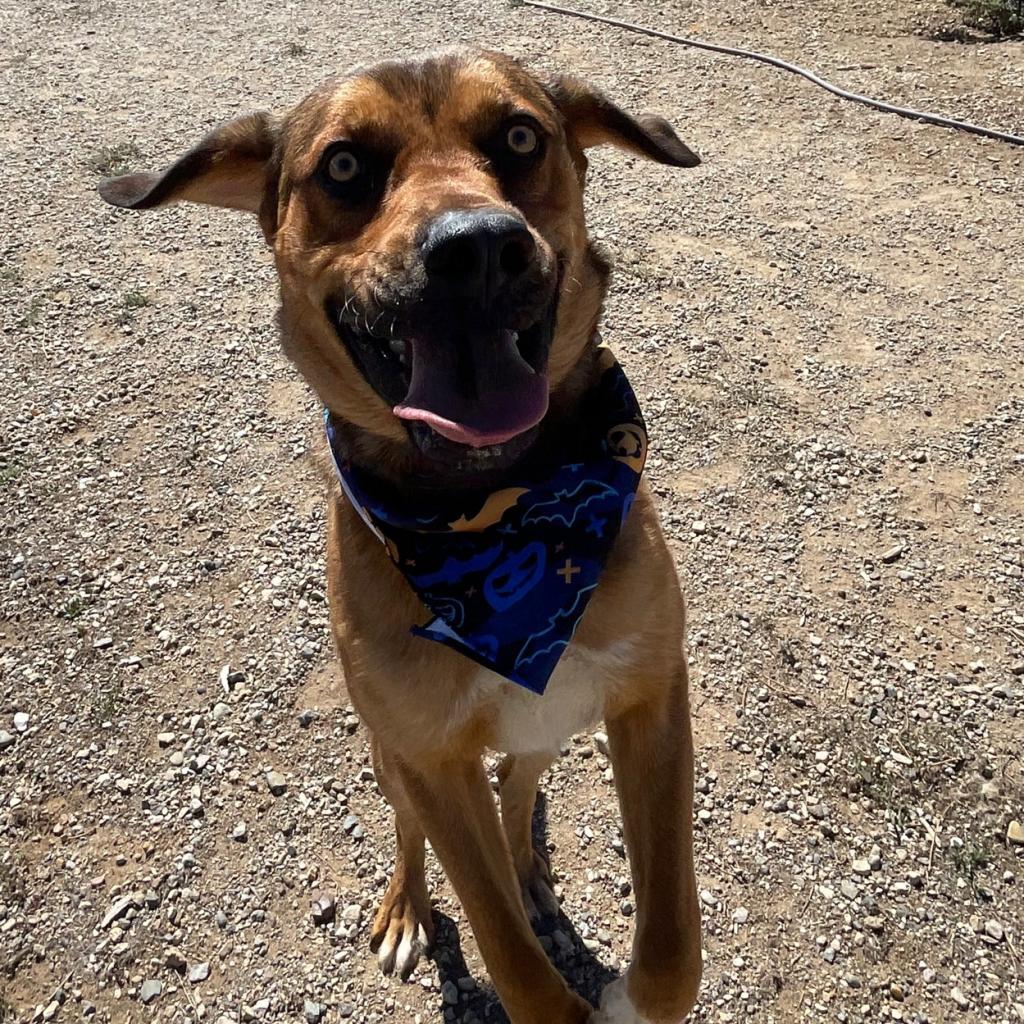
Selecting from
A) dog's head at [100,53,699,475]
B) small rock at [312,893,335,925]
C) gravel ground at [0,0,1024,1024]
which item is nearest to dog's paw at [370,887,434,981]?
gravel ground at [0,0,1024,1024]

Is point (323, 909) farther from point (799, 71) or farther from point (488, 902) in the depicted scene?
point (799, 71)

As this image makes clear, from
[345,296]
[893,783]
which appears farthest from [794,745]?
[345,296]

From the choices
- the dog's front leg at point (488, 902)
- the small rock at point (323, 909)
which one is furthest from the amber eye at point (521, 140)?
the small rock at point (323, 909)

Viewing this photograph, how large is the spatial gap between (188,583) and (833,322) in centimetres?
446

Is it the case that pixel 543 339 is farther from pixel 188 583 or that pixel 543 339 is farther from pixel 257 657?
pixel 188 583

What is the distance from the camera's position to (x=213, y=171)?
3.12 metres

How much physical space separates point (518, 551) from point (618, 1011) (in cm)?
143

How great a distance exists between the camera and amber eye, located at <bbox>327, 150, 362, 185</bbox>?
271 centimetres

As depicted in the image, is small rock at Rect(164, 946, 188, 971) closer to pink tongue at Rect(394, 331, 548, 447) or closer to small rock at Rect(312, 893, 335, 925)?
small rock at Rect(312, 893, 335, 925)

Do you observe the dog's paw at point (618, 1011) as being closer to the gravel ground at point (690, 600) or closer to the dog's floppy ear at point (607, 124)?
the gravel ground at point (690, 600)

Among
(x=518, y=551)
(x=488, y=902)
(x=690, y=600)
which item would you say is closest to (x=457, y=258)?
(x=518, y=551)

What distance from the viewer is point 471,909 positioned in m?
2.71

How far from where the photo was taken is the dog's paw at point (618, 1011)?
2.75 m

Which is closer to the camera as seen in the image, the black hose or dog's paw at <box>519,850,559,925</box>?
dog's paw at <box>519,850,559,925</box>
